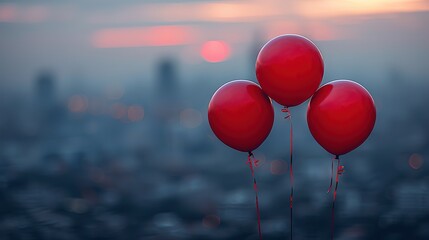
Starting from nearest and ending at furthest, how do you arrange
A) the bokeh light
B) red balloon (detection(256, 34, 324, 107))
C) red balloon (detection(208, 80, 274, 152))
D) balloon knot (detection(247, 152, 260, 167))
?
red balloon (detection(256, 34, 324, 107))
red balloon (detection(208, 80, 274, 152))
balloon knot (detection(247, 152, 260, 167))
the bokeh light

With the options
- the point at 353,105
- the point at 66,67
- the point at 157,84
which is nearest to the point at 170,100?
the point at 157,84

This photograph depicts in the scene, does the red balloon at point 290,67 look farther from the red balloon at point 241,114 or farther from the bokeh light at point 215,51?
the bokeh light at point 215,51

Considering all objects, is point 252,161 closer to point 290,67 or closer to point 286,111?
→ point 286,111

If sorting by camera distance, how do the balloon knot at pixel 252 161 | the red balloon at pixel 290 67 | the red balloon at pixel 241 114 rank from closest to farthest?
the red balloon at pixel 290 67
the red balloon at pixel 241 114
the balloon knot at pixel 252 161

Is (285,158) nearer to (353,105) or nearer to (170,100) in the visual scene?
(170,100)

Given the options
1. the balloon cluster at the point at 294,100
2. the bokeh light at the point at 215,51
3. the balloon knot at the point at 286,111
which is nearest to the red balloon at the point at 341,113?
the balloon cluster at the point at 294,100

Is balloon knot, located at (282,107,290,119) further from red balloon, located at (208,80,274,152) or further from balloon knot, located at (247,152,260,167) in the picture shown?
balloon knot, located at (247,152,260,167)

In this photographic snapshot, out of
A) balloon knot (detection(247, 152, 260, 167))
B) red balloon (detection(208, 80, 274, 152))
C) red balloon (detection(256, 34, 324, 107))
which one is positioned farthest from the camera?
balloon knot (detection(247, 152, 260, 167))

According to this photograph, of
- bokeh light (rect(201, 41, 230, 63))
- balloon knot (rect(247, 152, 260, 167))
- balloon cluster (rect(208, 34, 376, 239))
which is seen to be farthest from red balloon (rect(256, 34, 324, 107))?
bokeh light (rect(201, 41, 230, 63))
